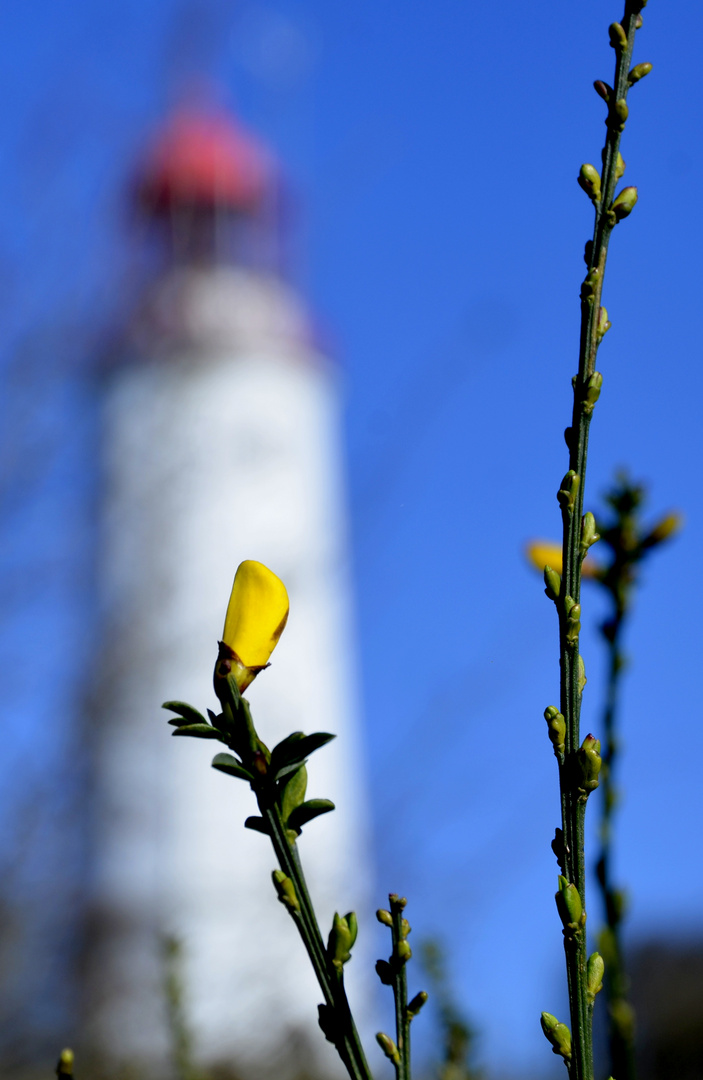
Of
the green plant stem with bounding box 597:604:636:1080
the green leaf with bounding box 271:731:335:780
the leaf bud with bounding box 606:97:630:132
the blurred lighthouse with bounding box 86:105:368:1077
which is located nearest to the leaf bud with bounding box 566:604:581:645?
the green leaf with bounding box 271:731:335:780

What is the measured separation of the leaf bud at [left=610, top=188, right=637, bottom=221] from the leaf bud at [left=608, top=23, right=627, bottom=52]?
7 cm

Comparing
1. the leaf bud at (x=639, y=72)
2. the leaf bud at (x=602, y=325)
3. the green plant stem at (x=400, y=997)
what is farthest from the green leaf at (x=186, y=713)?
the leaf bud at (x=639, y=72)

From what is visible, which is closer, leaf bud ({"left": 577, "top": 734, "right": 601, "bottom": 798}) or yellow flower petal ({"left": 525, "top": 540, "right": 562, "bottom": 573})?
leaf bud ({"left": 577, "top": 734, "right": 601, "bottom": 798})

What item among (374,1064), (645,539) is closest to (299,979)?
(374,1064)

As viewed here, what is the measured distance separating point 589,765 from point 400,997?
0.15m

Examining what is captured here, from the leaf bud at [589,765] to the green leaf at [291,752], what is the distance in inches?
3.9

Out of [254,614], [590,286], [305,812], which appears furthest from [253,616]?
[590,286]

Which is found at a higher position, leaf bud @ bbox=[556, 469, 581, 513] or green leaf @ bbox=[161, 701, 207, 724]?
leaf bud @ bbox=[556, 469, 581, 513]

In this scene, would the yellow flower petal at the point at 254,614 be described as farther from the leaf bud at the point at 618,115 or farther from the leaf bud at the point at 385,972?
the leaf bud at the point at 618,115

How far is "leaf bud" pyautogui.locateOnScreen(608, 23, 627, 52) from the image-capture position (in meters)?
0.57

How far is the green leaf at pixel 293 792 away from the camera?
52cm

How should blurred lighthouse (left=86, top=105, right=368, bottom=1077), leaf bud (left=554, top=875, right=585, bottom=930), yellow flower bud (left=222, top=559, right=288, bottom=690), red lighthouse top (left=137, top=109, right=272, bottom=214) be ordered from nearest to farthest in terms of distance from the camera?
leaf bud (left=554, top=875, right=585, bottom=930) < yellow flower bud (left=222, top=559, right=288, bottom=690) < blurred lighthouse (left=86, top=105, right=368, bottom=1077) < red lighthouse top (left=137, top=109, right=272, bottom=214)

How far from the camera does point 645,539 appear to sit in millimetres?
1035

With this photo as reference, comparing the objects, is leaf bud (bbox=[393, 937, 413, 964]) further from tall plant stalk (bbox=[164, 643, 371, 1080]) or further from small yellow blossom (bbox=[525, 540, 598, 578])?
small yellow blossom (bbox=[525, 540, 598, 578])
